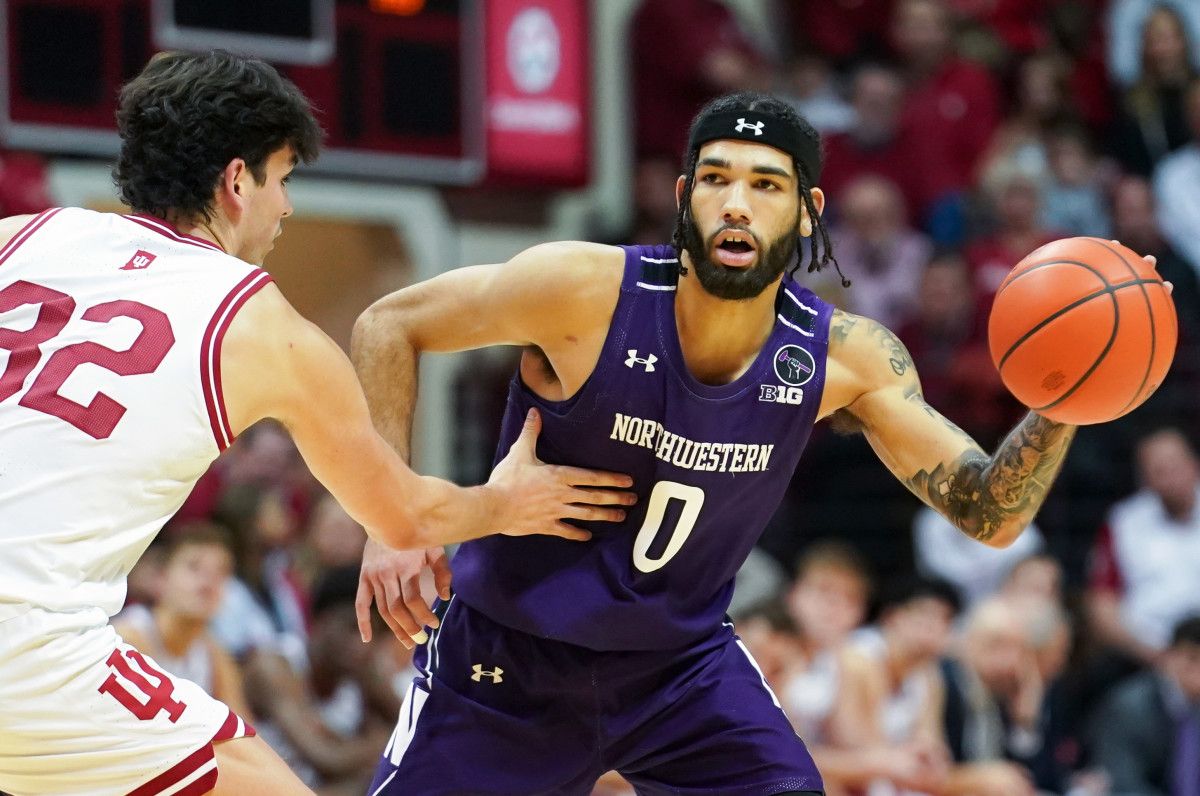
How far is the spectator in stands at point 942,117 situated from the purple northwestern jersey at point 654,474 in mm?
6901

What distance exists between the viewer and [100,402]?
3547 millimetres

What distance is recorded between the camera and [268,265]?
11.8 metres

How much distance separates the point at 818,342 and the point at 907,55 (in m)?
7.68

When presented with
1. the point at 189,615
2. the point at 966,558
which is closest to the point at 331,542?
the point at 189,615

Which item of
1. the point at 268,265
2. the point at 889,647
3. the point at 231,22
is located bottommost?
the point at 889,647

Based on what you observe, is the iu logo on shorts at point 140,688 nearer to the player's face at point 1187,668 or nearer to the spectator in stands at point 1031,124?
the player's face at point 1187,668

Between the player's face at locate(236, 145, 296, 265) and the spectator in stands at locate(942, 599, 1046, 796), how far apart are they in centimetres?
524

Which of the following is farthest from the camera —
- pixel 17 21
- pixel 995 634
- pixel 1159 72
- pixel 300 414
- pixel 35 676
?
pixel 1159 72

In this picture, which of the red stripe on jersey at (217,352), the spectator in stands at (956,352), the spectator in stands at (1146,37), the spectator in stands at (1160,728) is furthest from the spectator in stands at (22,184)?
the spectator in stands at (1146,37)

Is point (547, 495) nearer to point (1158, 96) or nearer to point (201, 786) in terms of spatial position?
point (201, 786)

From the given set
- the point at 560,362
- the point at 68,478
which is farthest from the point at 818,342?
the point at 68,478

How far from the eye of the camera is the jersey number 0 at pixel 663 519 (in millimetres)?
4543

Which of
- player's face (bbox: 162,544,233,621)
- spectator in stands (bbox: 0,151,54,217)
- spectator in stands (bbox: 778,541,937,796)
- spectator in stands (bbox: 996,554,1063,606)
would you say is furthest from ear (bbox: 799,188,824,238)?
spectator in stands (bbox: 0,151,54,217)

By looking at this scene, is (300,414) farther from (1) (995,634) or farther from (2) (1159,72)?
(2) (1159,72)
